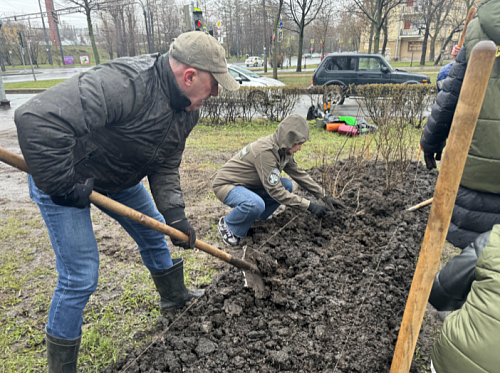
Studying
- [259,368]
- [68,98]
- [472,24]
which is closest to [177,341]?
[259,368]

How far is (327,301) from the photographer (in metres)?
2.25

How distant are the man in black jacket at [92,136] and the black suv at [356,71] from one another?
1081cm

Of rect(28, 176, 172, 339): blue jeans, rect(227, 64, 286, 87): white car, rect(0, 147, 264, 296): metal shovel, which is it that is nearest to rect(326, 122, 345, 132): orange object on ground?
rect(227, 64, 286, 87): white car

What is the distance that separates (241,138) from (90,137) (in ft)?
19.6

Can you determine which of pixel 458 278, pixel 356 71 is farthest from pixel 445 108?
pixel 356 71

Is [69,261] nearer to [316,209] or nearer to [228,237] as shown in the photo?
[228,237]

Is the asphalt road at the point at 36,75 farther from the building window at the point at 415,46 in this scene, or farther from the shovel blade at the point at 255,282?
the building window at the point at 415,46

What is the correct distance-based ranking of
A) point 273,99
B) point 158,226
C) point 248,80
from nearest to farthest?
point 158,226, point 273,99, point 248,80

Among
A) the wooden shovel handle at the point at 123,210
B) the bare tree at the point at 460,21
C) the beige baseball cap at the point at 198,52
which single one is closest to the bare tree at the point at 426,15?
the bare tree at the point at 460,21

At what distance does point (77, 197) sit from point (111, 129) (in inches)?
14.0

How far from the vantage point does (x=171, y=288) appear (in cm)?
231

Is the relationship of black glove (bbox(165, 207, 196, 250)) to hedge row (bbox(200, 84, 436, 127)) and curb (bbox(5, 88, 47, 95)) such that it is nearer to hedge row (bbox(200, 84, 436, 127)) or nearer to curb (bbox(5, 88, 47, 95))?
hedge row (bbox(200, 84, 436, 127))

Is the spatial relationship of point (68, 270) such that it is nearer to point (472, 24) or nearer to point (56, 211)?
point (56, 211)

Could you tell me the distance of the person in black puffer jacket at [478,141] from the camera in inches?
69.4
